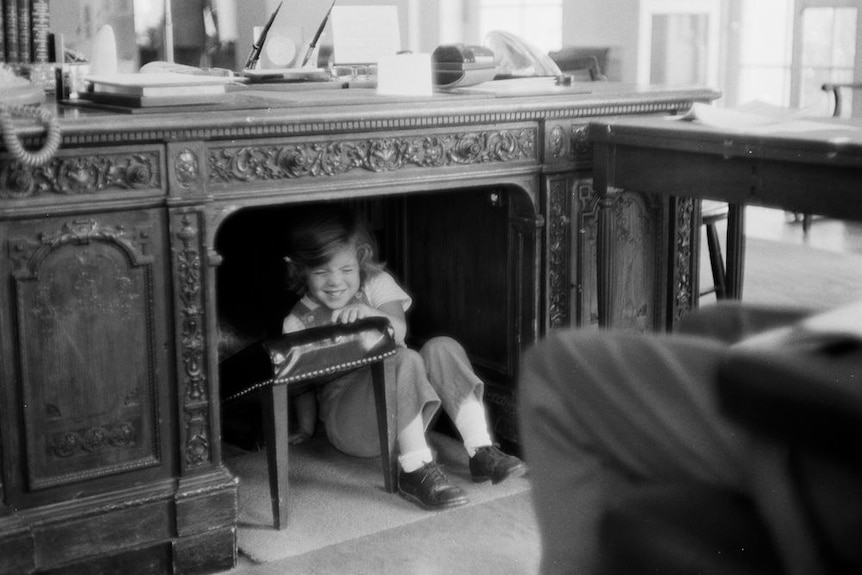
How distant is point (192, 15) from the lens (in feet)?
22.1

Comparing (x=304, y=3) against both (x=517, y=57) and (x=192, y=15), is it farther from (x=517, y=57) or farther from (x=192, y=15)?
(x=517, y=57)

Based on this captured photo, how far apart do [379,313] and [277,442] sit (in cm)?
49

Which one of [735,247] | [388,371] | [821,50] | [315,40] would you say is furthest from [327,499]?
[821,50]

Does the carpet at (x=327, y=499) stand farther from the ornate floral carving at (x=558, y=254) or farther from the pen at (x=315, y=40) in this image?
the pen at (x=315, y=40)

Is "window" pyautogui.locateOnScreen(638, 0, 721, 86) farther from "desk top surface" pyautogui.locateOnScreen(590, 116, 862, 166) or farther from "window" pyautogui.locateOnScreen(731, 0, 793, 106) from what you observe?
"desk top surface" pyautogui.locateOnScreen(590, 116, 862, 166)

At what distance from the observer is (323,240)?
8.84 ft

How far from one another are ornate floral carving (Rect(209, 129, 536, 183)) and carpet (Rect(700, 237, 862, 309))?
7.22ft

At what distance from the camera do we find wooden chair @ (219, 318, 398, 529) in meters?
2.40

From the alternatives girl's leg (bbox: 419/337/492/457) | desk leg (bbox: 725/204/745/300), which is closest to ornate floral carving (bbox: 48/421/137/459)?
girl's leg (bbox: 419/337/492/457)

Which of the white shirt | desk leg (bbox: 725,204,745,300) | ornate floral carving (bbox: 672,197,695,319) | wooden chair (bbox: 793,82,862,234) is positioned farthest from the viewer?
wooden chair (bbox: 793,82,862,234)

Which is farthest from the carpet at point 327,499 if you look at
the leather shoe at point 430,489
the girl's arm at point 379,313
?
the girl's arm at point 379,313

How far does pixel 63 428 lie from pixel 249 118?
70cm

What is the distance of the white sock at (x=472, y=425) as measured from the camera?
107 inches

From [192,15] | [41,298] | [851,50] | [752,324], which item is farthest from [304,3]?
[752,324]
